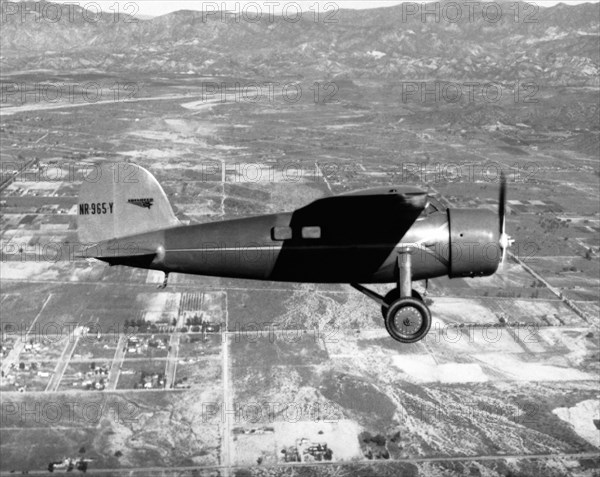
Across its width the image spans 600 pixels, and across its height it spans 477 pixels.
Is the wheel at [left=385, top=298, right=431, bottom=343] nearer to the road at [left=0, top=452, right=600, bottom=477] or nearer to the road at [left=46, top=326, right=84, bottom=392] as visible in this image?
the road at [left=0, top=452, right=600, bottom=477]

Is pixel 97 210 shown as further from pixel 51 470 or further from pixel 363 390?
pixel 363 390

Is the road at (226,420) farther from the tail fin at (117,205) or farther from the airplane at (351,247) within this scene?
the airplane at (351,247)

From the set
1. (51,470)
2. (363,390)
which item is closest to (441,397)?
(363,390)

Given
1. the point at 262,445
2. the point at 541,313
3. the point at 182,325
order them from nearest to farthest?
the point at 262,445, the point at 182,325, the point at 541,313

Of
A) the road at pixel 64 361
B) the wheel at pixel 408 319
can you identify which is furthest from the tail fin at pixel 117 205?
the road at pixel 64 361

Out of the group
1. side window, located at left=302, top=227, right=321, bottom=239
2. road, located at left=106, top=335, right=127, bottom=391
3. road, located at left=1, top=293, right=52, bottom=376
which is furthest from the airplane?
road, located at left=1, top=293, right=52, bottom=376
